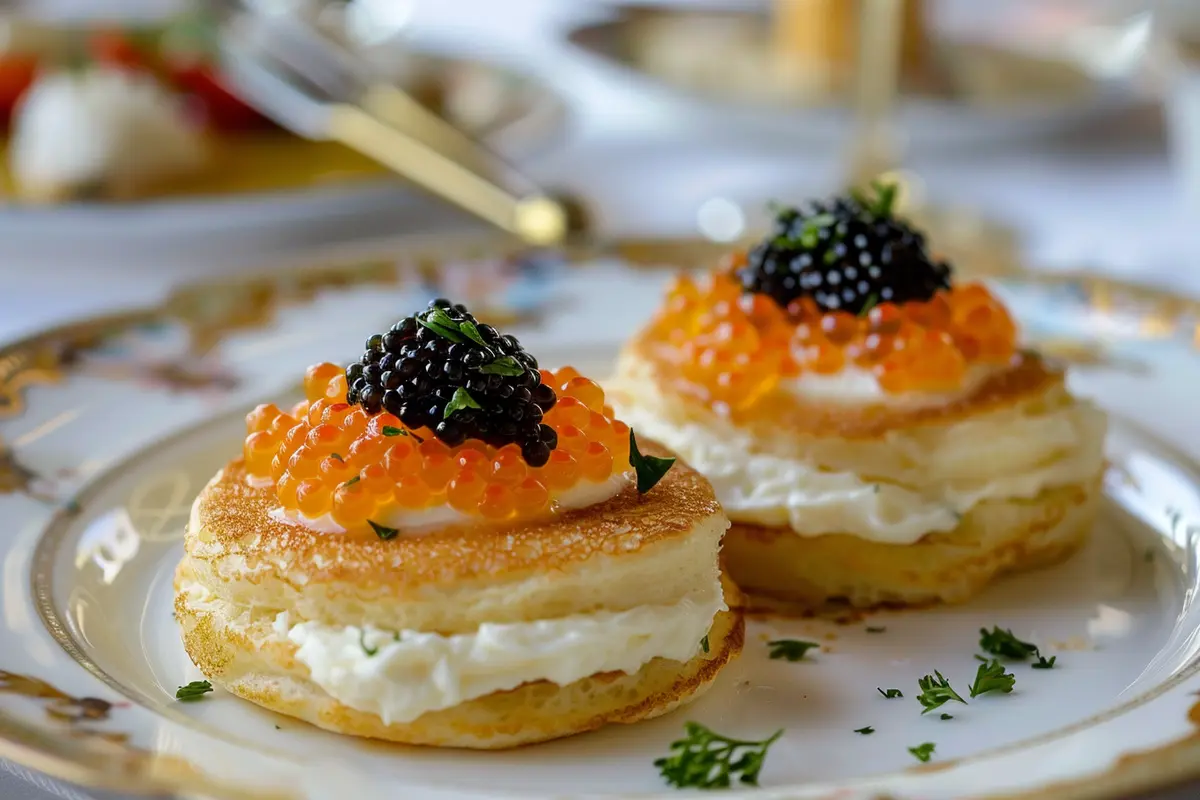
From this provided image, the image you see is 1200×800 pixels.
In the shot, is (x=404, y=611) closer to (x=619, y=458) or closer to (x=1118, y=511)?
(x=619, y=458)

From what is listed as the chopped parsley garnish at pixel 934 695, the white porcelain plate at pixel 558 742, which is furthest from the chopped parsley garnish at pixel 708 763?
the chopped parsley garnish at pixel 934 695

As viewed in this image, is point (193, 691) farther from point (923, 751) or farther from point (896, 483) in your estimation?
point (896, 483)

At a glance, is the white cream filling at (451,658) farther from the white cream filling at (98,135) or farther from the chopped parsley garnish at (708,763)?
the white cream filling at (98,135)

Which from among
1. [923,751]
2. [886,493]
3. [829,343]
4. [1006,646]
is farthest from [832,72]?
[923,751]

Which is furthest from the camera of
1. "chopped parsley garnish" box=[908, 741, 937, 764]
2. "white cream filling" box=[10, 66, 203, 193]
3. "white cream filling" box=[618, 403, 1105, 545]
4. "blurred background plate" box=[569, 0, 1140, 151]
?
"blurred background plate" box=[569, 0, 1140, 151]

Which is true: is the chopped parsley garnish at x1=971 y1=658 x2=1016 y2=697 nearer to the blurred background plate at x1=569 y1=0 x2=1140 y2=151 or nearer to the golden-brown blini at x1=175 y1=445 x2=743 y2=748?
the golden-brown blini at x1=175 y1=445 x2=743 y2=748

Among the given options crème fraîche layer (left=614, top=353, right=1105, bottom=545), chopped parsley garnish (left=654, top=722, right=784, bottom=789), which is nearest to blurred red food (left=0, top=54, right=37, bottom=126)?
crème fraîche layer (left=614, top=353, right=1105, bottom=545)
